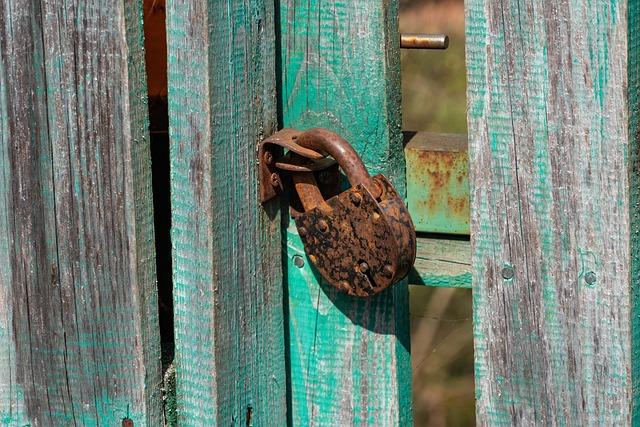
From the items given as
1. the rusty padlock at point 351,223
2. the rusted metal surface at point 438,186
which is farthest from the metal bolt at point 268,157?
the rusted metal surface at point 438,186

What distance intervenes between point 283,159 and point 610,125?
610 mm

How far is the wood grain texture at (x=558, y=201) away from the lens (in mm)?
1981

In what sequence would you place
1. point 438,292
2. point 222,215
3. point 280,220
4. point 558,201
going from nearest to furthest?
point 558,201
point 222,215
point 280,220
point 438,292

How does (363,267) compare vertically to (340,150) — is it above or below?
below

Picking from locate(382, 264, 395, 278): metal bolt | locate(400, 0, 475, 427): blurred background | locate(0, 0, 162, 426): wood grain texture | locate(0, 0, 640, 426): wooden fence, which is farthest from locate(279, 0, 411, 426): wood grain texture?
locate(400, 0, 475, 427): blurred background

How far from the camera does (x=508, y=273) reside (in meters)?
2.09

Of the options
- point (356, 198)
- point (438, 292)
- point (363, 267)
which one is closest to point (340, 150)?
point (356, 198)

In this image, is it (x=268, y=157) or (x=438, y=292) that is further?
(x=438, y=292)

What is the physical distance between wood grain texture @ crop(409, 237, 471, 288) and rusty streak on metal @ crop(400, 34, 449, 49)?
1.21 feet

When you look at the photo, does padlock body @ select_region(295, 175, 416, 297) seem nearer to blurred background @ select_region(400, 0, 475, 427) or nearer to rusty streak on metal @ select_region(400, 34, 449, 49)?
rusty streak on metal @ select_region(400, 34, 449, 49)

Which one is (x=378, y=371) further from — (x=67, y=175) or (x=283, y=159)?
(x=67, y=175)

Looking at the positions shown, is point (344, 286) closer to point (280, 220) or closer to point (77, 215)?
point (280, 220)

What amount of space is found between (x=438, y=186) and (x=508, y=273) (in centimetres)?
22

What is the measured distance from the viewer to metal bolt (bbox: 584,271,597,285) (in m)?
2.04
